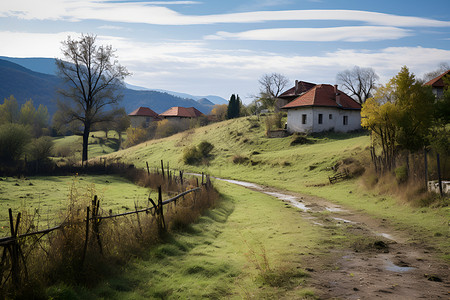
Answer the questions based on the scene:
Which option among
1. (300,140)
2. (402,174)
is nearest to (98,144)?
(300,140)

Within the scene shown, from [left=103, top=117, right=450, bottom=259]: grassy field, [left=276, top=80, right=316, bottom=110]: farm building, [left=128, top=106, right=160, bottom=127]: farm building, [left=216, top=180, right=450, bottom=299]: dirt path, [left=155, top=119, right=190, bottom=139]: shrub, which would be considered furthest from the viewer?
[left=128, top=106, right=160, bottom=127]: farm building

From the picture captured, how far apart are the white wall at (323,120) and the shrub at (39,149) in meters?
35.1

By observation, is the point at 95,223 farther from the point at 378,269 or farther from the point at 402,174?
the point at 402,174

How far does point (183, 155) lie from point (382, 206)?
37.7 meters

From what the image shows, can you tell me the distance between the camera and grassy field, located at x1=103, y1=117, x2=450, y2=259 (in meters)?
16.0

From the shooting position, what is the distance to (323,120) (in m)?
55.6

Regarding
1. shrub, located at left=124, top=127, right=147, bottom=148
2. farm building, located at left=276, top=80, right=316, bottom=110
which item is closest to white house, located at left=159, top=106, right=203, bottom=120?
shrub, located at left=124, top=127, right=147, bottom=148

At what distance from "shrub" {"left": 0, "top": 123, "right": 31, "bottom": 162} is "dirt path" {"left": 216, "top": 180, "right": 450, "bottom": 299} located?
3505 cm

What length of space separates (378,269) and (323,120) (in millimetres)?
48420

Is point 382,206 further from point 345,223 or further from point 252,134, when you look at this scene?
point 252,134

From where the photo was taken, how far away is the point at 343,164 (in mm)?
32375

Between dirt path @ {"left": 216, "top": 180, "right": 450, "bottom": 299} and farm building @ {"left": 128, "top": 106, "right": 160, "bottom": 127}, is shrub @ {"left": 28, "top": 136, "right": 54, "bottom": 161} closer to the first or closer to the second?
dirt path @ {"left": 216, "top": 180, "right": 450, "bottom": 299}

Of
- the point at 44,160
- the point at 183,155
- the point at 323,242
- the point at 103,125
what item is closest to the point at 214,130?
the point at 183,155

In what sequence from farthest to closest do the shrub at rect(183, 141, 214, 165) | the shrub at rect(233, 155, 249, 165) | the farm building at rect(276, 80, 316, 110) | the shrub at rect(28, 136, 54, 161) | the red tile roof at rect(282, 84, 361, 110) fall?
the farm building at rect(276, 80, 316, 110) → the red tile roof at rect(282, 84, 361, 110) → the shrub at rect(183, 141, 214, 165) → the shrub at rect(233, 155, 249, 165) → the shrub at rect(28, 136, 54, 161)
